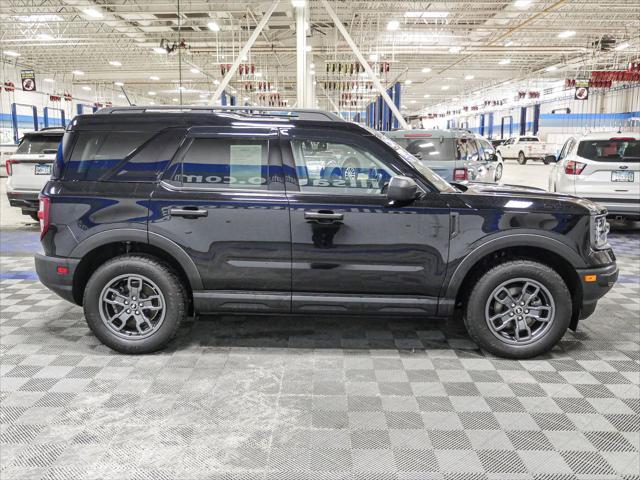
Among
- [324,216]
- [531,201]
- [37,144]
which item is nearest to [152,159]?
[324,216]

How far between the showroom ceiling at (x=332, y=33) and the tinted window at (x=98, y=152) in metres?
14.6

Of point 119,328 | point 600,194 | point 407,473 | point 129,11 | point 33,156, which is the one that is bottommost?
point 407,473

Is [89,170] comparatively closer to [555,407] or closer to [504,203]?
[504,203]

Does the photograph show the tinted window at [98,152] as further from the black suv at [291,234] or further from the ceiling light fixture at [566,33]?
the ceiling light fixture at [566,33]

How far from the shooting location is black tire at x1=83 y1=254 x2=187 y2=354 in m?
3.89

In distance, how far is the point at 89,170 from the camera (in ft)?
13.0

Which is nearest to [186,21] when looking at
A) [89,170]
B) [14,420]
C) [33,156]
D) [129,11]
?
[129,11]

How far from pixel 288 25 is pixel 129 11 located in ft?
19.7

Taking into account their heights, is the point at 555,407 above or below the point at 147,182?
below

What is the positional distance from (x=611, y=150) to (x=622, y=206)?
0.95 metres

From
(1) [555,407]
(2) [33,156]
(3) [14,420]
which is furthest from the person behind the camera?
(2) [33,156]

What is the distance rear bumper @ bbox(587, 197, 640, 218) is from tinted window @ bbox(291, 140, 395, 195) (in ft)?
19.8

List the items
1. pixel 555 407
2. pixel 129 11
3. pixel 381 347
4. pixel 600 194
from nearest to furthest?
pixel 555 407
pixel 381 347
pixel 600 194
pixel 129 11

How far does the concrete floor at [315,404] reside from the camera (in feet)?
8.72
